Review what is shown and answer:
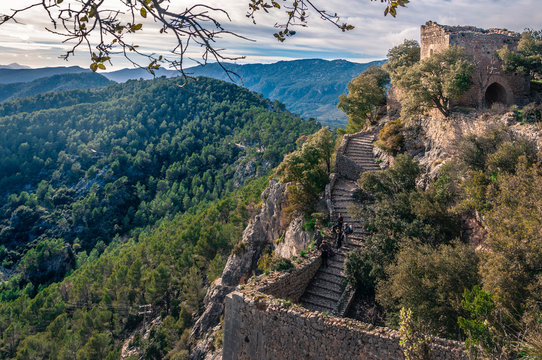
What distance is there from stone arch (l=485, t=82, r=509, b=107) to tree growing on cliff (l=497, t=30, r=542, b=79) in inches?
37.1

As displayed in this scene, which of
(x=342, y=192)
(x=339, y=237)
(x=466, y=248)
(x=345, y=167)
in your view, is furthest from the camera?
(x=345, y=167)

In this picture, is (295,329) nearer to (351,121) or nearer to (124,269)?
(351,121)

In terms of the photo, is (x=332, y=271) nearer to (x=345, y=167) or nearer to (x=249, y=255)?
(x=345, y=167)

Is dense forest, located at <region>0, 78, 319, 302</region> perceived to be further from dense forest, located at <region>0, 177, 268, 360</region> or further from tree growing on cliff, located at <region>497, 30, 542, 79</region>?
tree growing on cliff, located at <region>497, 30, 542, 79</region>

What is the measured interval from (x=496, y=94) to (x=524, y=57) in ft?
6.02

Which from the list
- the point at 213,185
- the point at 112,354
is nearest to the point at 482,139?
the point at 112,354

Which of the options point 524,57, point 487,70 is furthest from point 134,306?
point 524,57

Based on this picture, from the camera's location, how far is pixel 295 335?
26.0 feet

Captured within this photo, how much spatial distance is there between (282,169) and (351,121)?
1304 cm

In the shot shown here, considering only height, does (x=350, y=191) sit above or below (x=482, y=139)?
below

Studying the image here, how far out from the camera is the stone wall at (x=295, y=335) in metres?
6.97

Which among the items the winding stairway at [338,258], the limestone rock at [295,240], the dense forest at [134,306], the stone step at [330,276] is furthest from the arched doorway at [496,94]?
the dense forest at [134,306]

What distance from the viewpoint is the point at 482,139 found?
11.8 metres

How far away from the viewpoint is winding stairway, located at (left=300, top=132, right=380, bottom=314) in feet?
36.5
